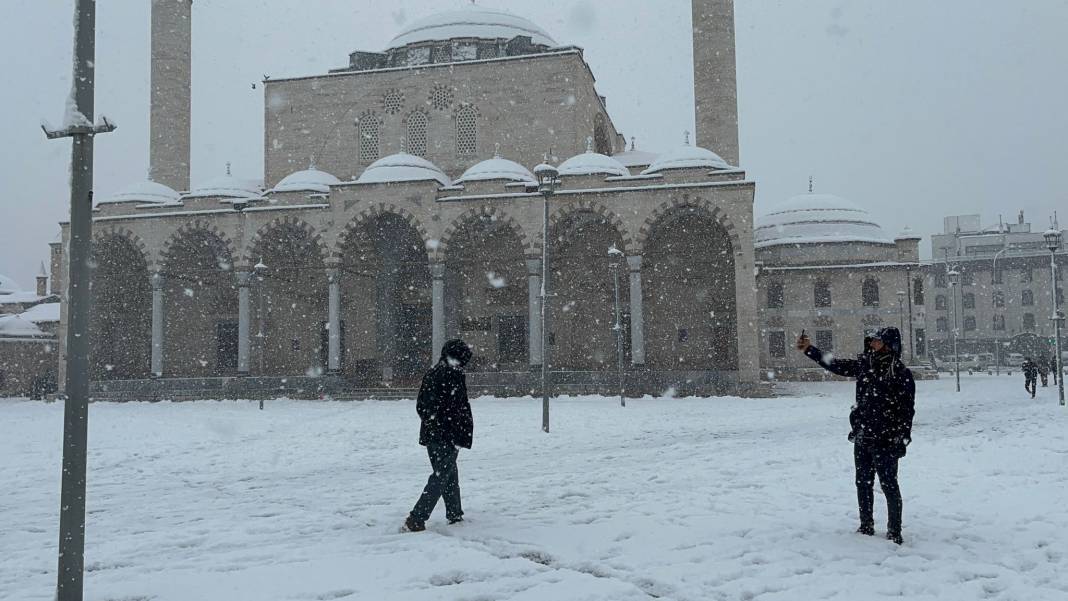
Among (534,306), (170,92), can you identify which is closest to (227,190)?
(170,92)

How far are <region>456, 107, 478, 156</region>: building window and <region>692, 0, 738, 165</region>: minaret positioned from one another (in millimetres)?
8236

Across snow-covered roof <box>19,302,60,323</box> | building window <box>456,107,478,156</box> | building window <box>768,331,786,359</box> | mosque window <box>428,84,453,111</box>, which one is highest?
mosque window <box>428,84,453,111</box>

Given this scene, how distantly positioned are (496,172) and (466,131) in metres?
5.60

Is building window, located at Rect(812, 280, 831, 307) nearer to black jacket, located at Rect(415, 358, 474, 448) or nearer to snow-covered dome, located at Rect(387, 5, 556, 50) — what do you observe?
snow-covered dome, located at Rect(387, 5, 556, 50)

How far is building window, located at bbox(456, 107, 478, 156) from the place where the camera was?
30.6 m

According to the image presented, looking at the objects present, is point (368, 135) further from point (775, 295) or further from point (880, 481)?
point (880, 481)

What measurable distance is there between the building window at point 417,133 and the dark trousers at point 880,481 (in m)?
26.9

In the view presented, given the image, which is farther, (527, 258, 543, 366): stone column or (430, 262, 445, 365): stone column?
(430, 262, 445, 365): stone column

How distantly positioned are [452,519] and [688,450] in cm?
535

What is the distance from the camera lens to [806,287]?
108ft

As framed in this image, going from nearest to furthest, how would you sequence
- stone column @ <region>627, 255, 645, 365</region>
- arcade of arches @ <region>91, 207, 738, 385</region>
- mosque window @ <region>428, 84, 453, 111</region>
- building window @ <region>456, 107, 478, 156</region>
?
1. stone column @ <region>627, 255, 645, 365</region>
2. arcade of arches @ <region>91, 207, 738, 385</region>
3. building window @ <region>456, 107, 478, 156</region>
4. mosque window @ <region>428, 84, 453, 111</region>

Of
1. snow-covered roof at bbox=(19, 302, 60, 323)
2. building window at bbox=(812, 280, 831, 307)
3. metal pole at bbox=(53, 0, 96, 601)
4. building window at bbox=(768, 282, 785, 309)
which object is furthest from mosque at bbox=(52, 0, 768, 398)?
metal pole at bbox=(53, 0, 96, 601)

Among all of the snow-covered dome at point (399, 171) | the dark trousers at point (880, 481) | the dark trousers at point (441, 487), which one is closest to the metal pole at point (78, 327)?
the dark trousers at point (441, 487)

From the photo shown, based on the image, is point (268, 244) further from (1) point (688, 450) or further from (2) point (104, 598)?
(2) point (104, 598)
